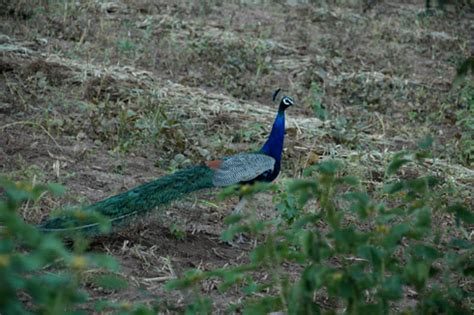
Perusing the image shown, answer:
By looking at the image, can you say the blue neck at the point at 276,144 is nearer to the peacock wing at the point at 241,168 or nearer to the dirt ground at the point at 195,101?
the peacock wing at the point at 241,168

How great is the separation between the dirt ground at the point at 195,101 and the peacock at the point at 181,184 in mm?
161

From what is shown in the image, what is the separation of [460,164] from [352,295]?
4.96 m

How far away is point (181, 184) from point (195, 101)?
107 inches

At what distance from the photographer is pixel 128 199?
480 cm

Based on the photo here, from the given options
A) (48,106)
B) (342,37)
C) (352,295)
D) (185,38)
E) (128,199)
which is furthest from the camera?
(342,37)

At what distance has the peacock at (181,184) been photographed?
4442 millimetres

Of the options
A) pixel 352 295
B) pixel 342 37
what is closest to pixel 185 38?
pixel 342 37

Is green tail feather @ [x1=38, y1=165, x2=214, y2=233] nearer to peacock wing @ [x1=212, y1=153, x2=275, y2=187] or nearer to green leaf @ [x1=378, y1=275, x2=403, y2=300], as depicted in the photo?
peacock wing @ [x1=212, y1=153, x2=275, y2=187]

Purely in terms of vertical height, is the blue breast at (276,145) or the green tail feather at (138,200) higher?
the blue breast at (276,145)

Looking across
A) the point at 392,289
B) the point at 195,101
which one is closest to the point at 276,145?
the point at 195,101

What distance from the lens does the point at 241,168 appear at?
546 centimetres

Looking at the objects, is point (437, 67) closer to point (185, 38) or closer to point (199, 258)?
point (185, 38)

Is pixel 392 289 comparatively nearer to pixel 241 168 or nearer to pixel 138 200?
pixel 138 200

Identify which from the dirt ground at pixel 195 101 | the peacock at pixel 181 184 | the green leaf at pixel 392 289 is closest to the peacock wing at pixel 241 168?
the peacock at pixel 181 184
